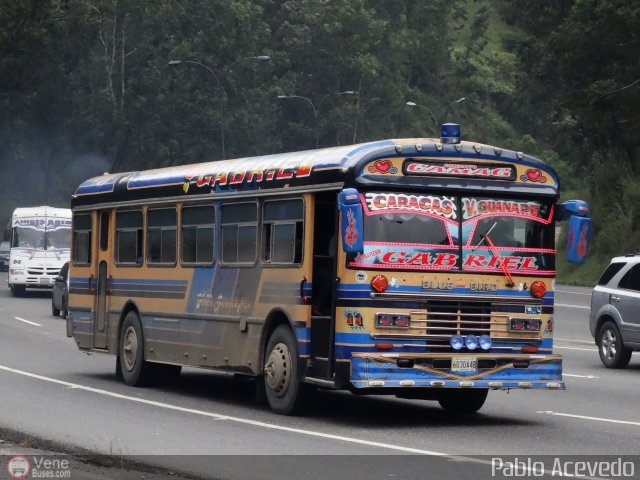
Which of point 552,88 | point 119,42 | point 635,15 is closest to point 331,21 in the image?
point 119,42

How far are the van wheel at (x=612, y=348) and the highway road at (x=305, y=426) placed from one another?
70cm

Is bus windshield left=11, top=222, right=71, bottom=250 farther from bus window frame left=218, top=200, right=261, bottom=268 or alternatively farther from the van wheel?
bus window frame left=218, top=200, right=261, bottom=268

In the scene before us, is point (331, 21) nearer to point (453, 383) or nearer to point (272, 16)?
point (272, 16)

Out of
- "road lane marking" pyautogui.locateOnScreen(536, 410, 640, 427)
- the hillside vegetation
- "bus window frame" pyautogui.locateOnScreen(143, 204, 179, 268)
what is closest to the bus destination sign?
"road lane marking" pyautogui.locateOnScreen(536, 410, 640, 427)

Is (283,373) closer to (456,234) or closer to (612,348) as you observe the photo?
(456,234)

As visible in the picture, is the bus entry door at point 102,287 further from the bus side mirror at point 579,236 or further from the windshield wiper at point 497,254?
the bus side mirror at point 579,236

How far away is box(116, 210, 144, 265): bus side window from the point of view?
19.3 meters

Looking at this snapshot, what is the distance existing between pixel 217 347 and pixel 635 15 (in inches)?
1241

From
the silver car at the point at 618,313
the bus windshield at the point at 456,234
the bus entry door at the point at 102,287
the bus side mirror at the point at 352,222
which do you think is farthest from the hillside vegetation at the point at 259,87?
the bus side mirror at the point at 352,222

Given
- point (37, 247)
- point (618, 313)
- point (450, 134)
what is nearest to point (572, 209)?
point (450, 134)

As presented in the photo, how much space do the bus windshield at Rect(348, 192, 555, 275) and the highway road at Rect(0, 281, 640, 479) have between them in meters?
1.58

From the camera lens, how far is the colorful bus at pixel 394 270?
47.1 ft

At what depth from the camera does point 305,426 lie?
14.3 metres

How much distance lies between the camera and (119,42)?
86.8m
